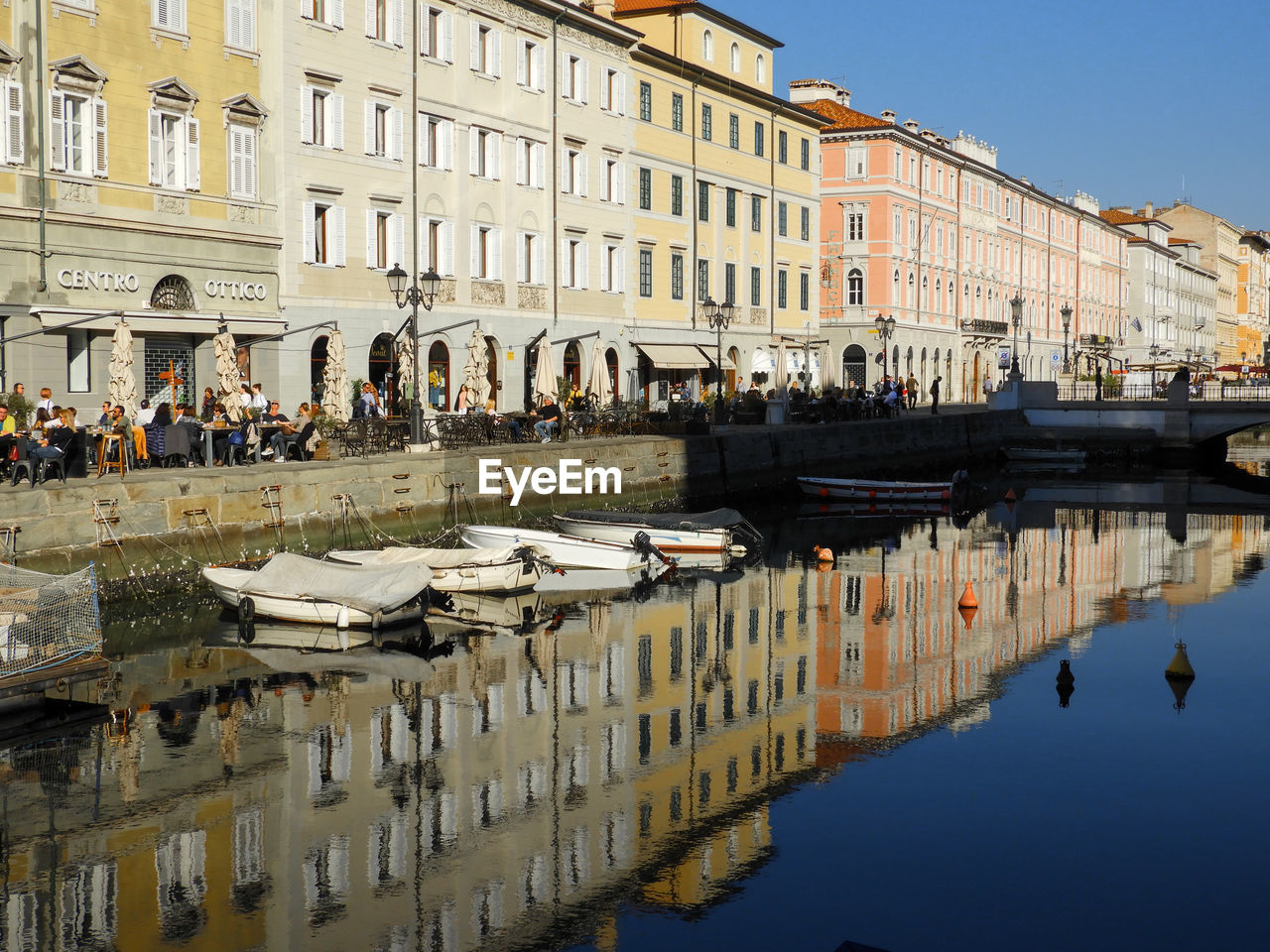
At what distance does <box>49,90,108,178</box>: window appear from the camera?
1342 inches

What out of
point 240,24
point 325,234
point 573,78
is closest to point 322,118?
point 325,234

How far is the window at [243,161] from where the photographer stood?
39.1 meters

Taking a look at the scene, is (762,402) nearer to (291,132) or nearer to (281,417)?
(291,132)

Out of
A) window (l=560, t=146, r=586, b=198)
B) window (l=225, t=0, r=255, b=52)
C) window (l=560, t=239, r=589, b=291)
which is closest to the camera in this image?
window (l=225, t=0, r=255, b=52)

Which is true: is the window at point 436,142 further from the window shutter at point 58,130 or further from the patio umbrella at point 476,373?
the window shutter at point 58,130

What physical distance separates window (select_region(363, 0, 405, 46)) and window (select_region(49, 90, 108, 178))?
10.7m

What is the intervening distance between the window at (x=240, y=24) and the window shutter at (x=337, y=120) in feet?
10.7

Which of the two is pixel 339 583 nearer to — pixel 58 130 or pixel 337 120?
pixel 58 130

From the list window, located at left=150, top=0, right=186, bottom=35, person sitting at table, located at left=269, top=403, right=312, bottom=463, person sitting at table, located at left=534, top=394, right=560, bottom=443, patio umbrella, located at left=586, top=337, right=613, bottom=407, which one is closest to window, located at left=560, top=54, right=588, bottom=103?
patio umbrella, located at left=586, top=337, right=613, bottom=407

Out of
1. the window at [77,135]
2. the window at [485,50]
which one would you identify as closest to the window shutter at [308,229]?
the window at [77,135]

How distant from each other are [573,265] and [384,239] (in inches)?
440

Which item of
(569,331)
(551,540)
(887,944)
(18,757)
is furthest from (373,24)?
(887,944)

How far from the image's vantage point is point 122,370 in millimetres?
29734

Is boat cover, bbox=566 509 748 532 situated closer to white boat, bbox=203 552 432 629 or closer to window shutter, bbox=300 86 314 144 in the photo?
white boat, bbox=203 552 432 629
